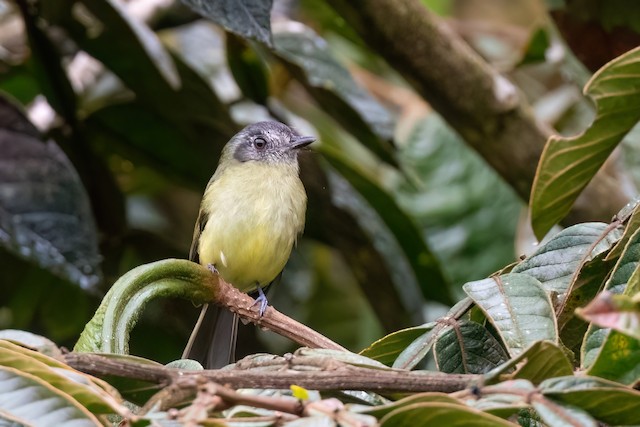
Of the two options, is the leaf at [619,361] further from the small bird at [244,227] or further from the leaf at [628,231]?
the small bird at [244,227]

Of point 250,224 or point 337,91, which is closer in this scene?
point 250,224

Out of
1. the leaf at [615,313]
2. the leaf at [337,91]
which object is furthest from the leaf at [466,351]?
the leaf at [337,91]

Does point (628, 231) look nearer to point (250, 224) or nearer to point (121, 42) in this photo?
point (250, 224)

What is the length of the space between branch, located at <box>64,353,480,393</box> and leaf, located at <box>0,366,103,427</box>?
0.05 metres

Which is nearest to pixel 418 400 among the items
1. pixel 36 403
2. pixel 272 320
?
pixel 36 403

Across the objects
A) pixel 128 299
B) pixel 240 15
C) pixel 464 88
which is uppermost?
pixel 240 15

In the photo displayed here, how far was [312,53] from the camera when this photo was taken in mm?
2688

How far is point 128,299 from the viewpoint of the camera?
1.20 metres

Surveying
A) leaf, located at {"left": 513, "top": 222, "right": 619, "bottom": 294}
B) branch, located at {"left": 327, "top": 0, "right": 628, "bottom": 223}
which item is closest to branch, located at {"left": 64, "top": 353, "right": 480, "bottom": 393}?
leaf, located at {"left": 513, "top": 222, "right": 619, "bottom": 294}

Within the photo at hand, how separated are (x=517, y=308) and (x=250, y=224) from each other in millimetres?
1429

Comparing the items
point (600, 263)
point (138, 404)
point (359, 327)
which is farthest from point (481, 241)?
point (138, 404)

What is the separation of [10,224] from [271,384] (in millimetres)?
1432

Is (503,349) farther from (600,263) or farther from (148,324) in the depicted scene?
(148,324)

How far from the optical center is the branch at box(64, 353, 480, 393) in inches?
35.4
